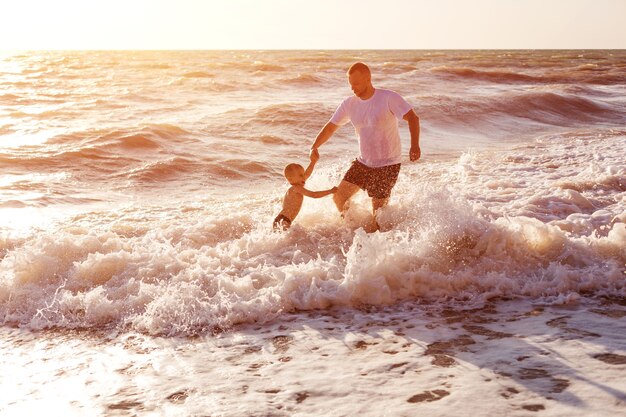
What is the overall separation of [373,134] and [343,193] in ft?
2.38

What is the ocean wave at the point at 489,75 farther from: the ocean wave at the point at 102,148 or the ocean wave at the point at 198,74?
the ocean wave at the point at 102,148

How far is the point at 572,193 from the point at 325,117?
1036 cm

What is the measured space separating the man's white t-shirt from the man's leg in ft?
0.97

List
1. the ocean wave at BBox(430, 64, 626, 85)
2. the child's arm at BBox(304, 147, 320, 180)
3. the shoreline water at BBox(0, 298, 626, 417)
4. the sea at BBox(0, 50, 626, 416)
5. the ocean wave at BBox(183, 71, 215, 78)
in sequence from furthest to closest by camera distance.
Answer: the ocean wave at BBox(430, 64, 626, 85) < the ocean wave at BBox(183, 71, 215, 78) < the child's arm at BBox(304, 147, 320, 180) < the sea at BBox(0, 50, 626, 416) < the shoreline water at BBox(0, 298, 626, 417)

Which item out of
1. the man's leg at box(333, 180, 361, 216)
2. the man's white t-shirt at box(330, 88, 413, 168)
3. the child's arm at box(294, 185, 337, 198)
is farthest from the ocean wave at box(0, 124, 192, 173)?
the man's white t-shirt at box(330, 88, 413, 168)

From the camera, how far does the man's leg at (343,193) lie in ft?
22.2

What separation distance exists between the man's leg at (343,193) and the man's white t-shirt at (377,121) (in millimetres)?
296

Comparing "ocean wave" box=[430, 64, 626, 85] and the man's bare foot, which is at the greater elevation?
"ocean wave" box=[430, 64, 626, 85]

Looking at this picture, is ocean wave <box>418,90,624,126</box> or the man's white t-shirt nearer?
the man's white t-shirt

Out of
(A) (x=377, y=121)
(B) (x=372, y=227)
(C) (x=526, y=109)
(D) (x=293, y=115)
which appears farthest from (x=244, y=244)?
(C) (x=526, y=109)

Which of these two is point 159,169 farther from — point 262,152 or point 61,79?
point 61,79

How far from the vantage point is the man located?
6.36 meters

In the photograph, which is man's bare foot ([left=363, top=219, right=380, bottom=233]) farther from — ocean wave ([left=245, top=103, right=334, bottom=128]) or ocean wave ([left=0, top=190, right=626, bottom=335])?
ocean wave ([left=245, top=103, right=334, bottom=128])

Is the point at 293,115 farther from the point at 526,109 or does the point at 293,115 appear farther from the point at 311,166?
the point at 311,166
